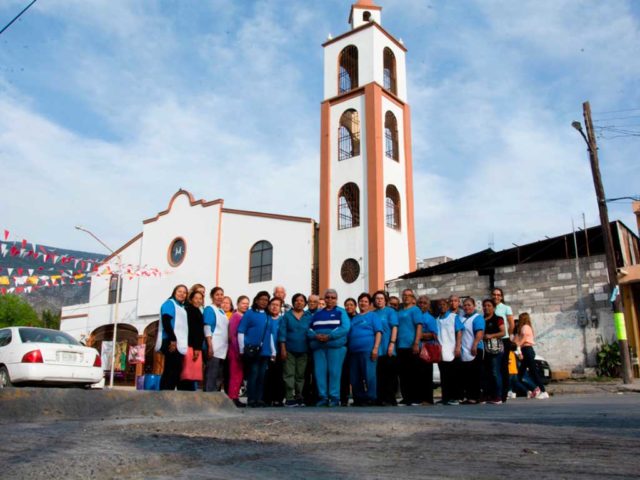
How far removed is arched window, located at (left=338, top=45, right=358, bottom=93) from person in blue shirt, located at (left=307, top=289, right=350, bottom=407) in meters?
19.0

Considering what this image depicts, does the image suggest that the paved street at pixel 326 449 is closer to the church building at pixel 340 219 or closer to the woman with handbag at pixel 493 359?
the woman with handbag at pixel 493 359

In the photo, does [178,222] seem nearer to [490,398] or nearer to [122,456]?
[490,398]

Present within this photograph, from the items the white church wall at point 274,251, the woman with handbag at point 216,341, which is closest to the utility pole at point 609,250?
the woman with handbag at point 216,341

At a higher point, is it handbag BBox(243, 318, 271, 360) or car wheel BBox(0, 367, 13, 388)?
handbag BBox(243, 318, 271, 360)

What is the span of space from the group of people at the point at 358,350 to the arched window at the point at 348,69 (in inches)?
732

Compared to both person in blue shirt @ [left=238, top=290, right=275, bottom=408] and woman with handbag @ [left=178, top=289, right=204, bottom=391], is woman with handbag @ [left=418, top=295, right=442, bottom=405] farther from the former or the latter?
woman with handbag @ [left=178, top=289, right=204, bottom=391]

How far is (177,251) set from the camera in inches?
1201

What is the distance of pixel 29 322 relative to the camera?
186 ft

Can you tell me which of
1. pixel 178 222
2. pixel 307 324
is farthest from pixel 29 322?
pixel 307 324

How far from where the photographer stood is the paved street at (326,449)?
2.87 meters

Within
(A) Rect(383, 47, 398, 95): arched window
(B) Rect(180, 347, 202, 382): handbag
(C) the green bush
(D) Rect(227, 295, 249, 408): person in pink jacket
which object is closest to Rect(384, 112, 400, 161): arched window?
(A) Rect(383, 47, 398, 95): arched window

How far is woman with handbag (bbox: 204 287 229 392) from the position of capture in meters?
8.82

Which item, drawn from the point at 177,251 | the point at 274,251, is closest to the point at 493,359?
the point at 274,251

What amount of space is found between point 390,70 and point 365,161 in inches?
210
